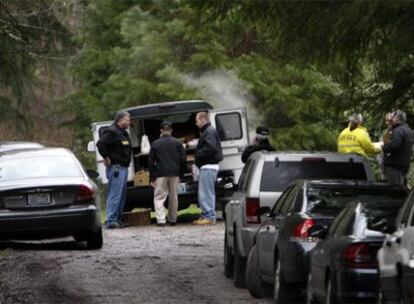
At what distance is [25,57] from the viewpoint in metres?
26.6

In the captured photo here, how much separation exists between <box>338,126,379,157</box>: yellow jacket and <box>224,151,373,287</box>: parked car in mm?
5173

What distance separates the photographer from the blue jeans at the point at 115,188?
23.8 metres

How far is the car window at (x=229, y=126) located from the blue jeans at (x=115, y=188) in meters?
2.58

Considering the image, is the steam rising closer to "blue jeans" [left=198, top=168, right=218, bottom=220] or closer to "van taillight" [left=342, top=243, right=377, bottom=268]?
"blue jeans" [left=198, top=168, right=218, bottom=220]

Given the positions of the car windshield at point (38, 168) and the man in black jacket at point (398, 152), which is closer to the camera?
the car windshield at point (38, 168)

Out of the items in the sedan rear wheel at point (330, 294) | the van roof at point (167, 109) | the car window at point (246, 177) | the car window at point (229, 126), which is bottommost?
the sedan rear wheel at point (330, 294)

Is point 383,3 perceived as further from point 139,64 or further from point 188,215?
point 139,64

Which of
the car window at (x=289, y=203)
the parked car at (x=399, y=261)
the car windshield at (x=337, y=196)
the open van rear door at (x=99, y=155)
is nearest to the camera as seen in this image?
the parked car at (x=399, y=261)

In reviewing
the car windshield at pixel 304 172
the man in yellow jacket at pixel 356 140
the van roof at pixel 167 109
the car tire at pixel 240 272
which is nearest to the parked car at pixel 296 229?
the car tire at pixel 240 272

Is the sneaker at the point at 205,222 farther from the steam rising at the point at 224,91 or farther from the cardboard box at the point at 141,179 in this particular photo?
the steam rising at the point at 224,91

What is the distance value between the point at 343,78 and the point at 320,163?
1.87m

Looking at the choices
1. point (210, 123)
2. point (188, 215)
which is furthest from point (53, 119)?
point (210, 123)

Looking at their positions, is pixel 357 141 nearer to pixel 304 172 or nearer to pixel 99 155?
pixel 304 172

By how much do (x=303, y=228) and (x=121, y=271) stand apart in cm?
416
